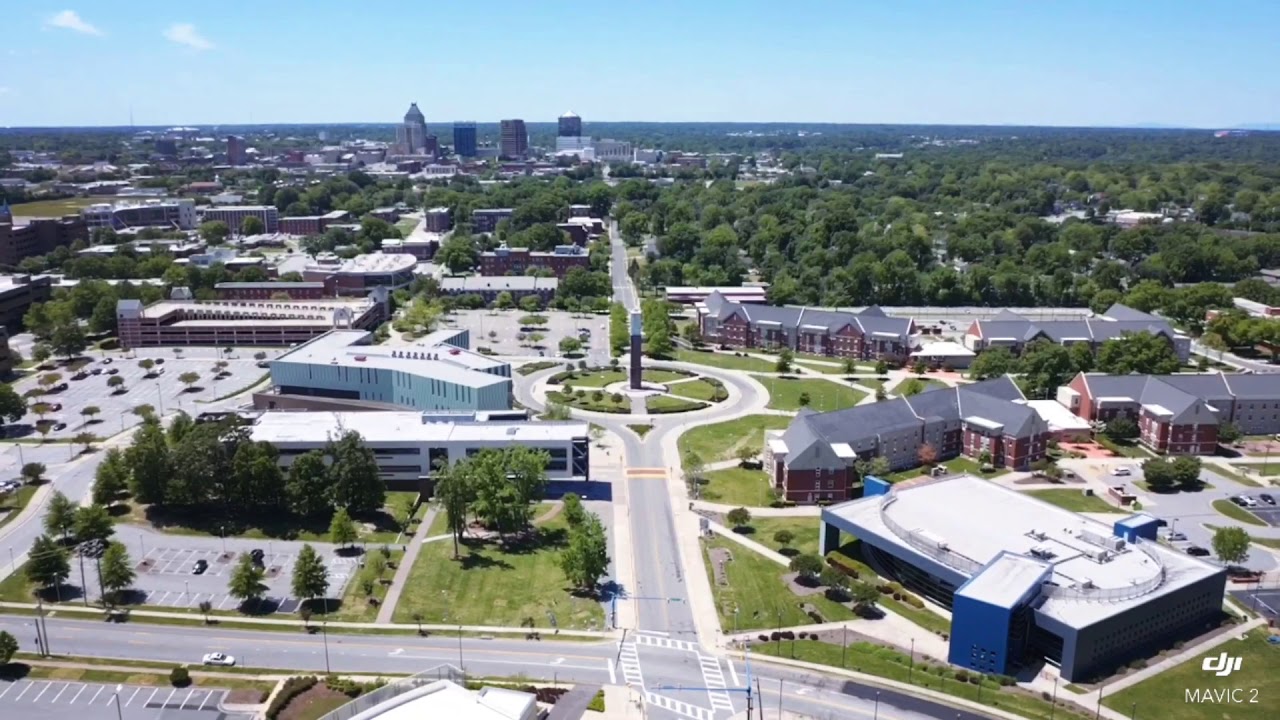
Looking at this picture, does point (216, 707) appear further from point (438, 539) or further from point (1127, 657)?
point (1127, 657)

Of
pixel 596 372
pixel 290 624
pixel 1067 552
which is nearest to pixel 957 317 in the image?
pixel 596 372

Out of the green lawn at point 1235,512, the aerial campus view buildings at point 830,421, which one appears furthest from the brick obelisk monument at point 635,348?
the green lawn at point 1235,512

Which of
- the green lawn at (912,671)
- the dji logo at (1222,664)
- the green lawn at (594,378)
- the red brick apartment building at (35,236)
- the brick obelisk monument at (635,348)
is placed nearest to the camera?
the green lawn at (912,671)

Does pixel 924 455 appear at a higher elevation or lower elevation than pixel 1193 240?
lower

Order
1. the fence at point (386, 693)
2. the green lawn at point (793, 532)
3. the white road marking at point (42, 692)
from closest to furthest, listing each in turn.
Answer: the fence at point (386, 693)
the white road marking at point (42, 692)
the green lawn at point (793, 532)

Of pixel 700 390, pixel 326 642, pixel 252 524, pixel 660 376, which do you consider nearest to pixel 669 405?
pixel 700 390

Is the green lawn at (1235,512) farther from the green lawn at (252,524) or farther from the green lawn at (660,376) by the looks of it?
the green lawn at (252,524)

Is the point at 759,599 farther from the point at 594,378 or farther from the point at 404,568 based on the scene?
the point at 594,378
